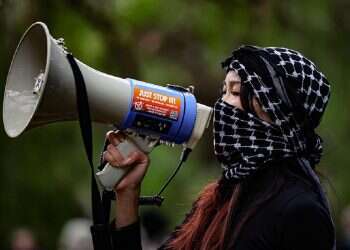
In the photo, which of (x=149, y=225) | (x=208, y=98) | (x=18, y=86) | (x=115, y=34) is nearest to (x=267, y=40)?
(x=115, y=34)

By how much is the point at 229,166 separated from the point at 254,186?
10 centimetres

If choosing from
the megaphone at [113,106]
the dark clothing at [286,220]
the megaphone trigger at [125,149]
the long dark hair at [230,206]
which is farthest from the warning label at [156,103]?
the dark clothing at [286,220]

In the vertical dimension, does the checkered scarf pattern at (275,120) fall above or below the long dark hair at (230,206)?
above

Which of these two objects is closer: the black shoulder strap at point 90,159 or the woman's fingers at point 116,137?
the black shoulder strap at point 90,159

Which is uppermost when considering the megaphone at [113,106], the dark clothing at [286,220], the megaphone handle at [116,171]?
the megaphone at [113,106]

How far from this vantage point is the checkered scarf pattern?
139 inches

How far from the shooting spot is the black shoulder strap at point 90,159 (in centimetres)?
365

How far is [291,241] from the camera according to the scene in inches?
133

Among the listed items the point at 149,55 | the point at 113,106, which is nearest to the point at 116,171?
the point at 113,106

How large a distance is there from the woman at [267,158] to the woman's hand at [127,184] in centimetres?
22

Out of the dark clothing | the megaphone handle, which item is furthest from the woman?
the megaphone handle

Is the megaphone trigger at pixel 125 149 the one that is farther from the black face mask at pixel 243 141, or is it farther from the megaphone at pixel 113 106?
the black face mask at pixel 243 141

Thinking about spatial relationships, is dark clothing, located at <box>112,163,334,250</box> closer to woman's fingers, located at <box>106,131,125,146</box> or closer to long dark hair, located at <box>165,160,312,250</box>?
long dark hair, located at <box>165,160,312,250</box>

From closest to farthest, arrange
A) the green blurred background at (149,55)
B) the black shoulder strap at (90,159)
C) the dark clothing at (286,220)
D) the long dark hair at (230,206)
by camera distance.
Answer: the dark clothing at (286,220)
the long dark hair at (230,206)
the black shoulder strap at (90,159)
the green blurred background at (149,55)
